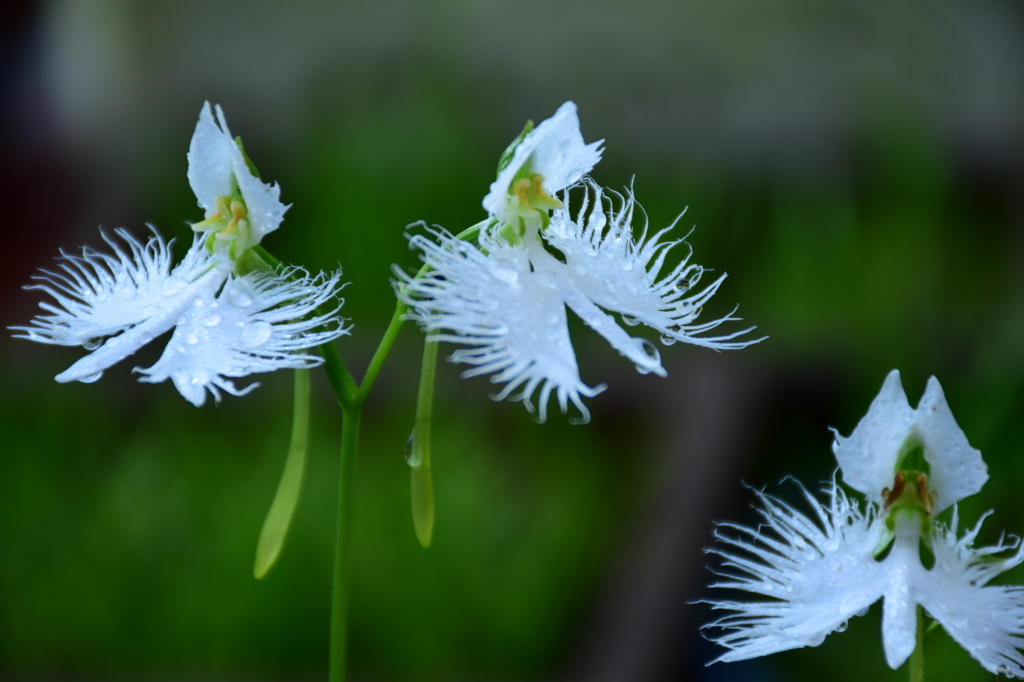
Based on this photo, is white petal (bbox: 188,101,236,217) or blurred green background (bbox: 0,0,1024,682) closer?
white petal (bbox: 188,101,236,217)

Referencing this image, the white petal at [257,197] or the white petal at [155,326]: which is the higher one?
the white petal at [257,197]

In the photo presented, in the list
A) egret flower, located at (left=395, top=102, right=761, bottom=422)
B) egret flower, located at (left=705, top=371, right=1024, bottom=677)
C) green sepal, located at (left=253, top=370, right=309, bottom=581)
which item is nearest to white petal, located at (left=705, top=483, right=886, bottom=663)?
→ egret flower, located at (left=705, top=371, right=1024, bottom=677)

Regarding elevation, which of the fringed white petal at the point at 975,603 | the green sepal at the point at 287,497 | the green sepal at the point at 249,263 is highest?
the green sepal at the point at 249,263

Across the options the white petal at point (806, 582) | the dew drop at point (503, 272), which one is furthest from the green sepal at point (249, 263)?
the white petal at point (806, 582)

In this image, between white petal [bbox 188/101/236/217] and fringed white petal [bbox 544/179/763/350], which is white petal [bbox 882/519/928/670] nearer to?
fringed white petal [bbox 544/179/763/350]

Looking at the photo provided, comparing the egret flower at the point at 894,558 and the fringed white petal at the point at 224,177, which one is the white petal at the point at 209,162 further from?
the egret flower at the point at 894,558

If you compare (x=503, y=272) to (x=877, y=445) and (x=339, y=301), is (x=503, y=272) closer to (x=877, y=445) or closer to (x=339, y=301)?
(x=339, y=301)

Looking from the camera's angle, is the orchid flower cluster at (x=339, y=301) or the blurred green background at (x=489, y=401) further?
the blurred green background at (x=489, y=401)
